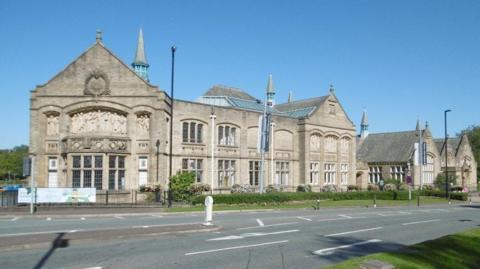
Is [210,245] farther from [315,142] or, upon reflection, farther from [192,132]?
[315,142]

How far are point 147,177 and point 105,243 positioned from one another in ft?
65.8

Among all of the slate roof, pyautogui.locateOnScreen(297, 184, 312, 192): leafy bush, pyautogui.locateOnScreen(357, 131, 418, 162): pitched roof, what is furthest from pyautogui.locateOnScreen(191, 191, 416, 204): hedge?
pyautogui.locateOnScreen(357, 131, 418, 162): pitched roof

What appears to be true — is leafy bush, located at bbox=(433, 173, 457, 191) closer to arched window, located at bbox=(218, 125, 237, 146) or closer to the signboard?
arched window, located at bbox=(218, 125, 237, 146)

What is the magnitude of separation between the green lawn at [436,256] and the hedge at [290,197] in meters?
19.5

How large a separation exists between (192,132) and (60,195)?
1215 cm

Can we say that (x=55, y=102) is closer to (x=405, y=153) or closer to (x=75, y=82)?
(x=75, y=82)

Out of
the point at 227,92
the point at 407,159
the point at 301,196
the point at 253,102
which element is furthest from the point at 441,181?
the point at 227,92

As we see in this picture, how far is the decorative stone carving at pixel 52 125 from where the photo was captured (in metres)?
33.3

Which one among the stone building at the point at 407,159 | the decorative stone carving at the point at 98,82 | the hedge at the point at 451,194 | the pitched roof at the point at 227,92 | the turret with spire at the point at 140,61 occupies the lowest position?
the hedge at the point at 451,194

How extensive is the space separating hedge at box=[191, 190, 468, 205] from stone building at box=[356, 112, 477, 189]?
28.3 feet

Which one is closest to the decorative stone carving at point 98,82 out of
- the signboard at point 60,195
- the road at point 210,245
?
the signboard at point 60,195

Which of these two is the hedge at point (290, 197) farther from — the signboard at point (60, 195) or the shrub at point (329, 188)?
the signboard at point (60, 195)

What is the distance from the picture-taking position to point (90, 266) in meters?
10.2

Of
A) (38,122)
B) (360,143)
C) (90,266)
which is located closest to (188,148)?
(38,122)
